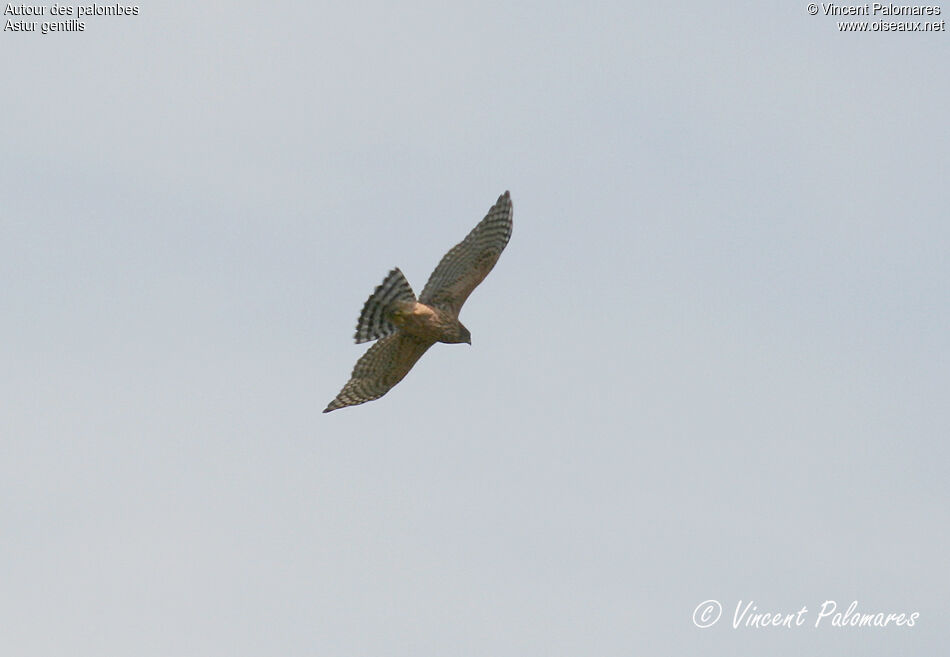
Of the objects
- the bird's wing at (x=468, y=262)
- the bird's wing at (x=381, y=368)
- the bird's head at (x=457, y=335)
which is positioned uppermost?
the bird's wing at (x=468, y=262)

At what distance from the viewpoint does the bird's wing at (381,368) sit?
24.2 metres

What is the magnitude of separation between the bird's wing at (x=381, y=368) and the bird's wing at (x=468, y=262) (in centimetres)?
72

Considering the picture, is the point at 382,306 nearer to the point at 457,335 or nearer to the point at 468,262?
the point at 457,335

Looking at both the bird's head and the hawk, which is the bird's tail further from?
the bird's head

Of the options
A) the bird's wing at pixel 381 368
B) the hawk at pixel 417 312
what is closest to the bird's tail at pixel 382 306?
the hawk at pixel 417 312

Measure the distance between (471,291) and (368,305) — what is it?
5.91ft

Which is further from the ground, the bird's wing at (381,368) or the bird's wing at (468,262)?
the bird's wing at (468,262)

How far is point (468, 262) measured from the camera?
2464 centimetres

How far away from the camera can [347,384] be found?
24531 millimetres

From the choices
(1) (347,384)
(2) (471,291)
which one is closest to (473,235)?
(2) (471,291)

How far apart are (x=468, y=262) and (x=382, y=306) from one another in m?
1.78

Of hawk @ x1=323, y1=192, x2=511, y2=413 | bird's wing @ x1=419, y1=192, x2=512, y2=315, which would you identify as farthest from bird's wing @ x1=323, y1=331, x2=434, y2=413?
bird's wing @ x1=419, y1=192, x2=512, y2=315

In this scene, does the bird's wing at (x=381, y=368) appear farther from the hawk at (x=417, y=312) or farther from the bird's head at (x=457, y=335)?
the bird's head at (x=457, y=335)

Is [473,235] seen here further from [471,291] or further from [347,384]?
[347,384]
